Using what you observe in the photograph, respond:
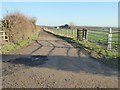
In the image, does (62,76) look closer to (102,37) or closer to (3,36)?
(3,36)

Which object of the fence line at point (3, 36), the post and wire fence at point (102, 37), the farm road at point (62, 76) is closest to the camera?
the farm road at point (62, 76)

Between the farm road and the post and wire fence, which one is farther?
the post and wire fence

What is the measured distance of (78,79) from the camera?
857cm

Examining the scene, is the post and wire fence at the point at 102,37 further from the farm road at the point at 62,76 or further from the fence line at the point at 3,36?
the fence line at the point at 3,36

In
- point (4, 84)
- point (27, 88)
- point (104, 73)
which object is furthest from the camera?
point (104, 73)

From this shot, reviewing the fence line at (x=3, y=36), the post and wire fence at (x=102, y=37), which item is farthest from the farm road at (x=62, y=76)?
the fence line at (x=3, y=36)

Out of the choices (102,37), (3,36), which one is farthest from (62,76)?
(102,37)

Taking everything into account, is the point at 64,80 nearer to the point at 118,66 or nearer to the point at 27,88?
the point at 27,88

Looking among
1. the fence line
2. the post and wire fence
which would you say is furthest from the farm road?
the fence line

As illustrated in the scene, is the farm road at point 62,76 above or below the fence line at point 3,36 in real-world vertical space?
below

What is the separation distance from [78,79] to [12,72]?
2693mm

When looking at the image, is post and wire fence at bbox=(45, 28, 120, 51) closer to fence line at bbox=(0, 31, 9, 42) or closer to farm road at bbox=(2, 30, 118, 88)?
farm road at bbox=(2, 30, 118, 88)

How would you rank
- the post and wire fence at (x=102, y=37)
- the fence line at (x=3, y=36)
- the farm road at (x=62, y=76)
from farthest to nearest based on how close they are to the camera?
the fence line at (x=3, y=36)
the post and wire fence at (x=102, y=37)
the farm road at (x=62, y=76)

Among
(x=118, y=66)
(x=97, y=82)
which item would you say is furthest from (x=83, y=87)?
(x=118, y=66)
